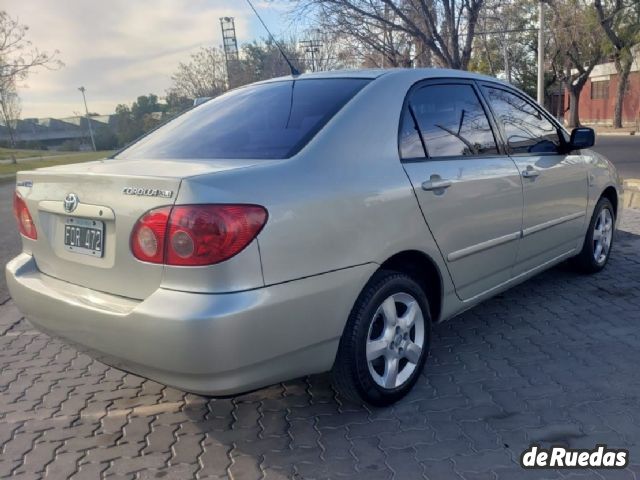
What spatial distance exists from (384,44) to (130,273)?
15.1 meters

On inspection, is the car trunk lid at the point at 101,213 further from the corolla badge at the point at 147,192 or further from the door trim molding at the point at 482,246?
the door trim molding at the point at 482,246

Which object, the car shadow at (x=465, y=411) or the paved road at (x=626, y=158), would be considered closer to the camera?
the car shadow at (x=465, y=411)

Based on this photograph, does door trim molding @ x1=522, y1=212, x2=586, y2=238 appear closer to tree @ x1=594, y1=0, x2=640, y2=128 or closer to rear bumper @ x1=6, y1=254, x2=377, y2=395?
rear bumper @ x1=6, y1=254, x2=377, y2=395

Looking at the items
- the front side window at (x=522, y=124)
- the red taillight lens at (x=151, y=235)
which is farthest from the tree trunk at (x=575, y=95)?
the red taillight lens at (x=151, y=235)

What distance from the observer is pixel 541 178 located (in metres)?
3.81

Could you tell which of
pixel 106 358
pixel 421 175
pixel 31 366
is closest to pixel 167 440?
pixel 106 358

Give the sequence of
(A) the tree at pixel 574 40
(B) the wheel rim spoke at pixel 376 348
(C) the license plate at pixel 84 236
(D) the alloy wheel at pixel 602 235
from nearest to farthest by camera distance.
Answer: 1. (C) the license plate at pixel 84 236
2. (B) the wheel rim spoke at pixel 376 348
3. (D) the alloy wheel at pixel 602 235
4. (A) the tree at pixel 574 40

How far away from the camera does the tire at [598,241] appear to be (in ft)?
15.4

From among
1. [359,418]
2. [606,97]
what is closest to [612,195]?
[359,418]

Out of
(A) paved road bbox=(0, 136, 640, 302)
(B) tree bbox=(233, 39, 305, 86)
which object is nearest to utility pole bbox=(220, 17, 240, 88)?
(B) tree bbox=(233, 39, 305, 86)

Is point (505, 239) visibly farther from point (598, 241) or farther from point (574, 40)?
point (574, 40)

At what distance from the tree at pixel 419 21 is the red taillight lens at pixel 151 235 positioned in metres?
12.6

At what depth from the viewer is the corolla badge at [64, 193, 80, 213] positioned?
8.20 feet

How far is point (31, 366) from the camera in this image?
372 cm
